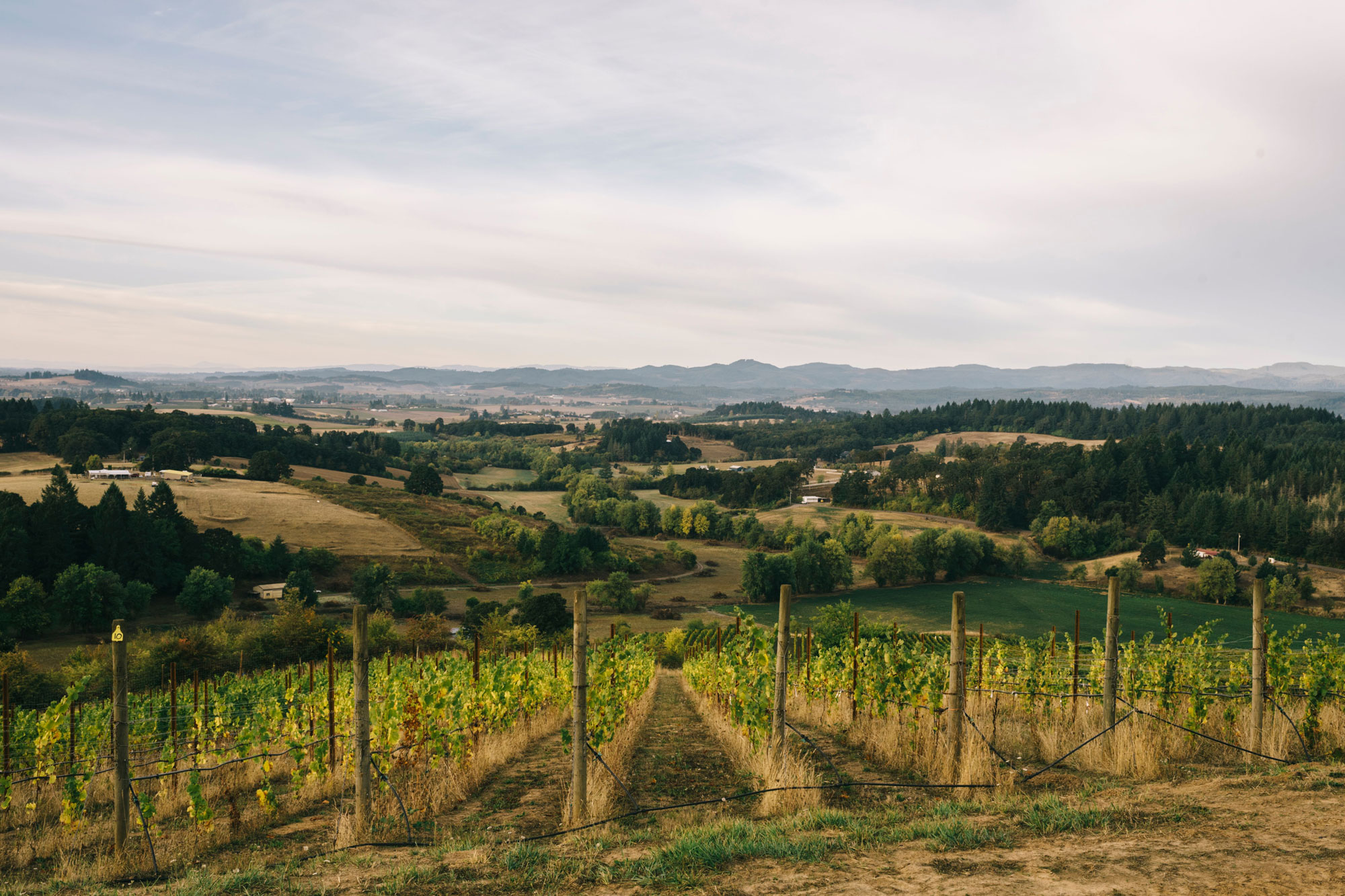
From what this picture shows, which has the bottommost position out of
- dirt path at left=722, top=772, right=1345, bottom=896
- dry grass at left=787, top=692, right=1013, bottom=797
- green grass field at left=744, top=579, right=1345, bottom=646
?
green grass field at left=744, top=579, right=1345, bottom=646

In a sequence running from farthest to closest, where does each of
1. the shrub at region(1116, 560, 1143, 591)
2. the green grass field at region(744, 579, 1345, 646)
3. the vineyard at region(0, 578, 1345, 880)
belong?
the shrub at region(1116, 560, 1143, 591) → the green grass field at region(744, 579, 1345, 646) → the vineyard at region(0, 578, 1345, 880)

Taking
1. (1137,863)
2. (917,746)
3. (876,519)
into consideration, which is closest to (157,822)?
(917,746)

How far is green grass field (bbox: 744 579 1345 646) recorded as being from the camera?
61.3 m

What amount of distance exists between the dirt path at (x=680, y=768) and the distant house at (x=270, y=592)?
55.6 meters

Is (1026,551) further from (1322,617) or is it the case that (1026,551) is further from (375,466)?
(375,466)

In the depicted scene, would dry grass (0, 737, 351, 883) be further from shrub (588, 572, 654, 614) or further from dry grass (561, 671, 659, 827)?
shrub (588, 572, 654, 614)

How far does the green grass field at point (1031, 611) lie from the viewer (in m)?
61.3

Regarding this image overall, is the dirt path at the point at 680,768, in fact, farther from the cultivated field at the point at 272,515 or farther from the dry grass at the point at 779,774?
the cultivated field at the point at 272,515

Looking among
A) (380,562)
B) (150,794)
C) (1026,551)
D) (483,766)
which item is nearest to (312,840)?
(483,766)

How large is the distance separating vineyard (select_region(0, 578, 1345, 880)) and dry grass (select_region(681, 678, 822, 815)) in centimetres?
3

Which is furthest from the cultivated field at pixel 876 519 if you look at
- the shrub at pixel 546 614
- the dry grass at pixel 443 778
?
the dry grass at pixel 443 778

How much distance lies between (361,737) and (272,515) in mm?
77990

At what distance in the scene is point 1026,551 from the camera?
94000mm

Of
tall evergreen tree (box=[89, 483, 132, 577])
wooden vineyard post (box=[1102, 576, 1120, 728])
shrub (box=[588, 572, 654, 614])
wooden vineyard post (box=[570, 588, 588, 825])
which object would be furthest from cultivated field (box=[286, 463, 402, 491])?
wooden vineyard post (box=[1102, 576, 1120, 728])
